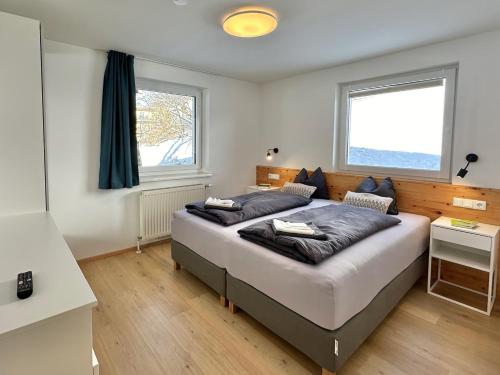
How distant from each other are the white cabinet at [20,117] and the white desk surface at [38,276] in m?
0.27

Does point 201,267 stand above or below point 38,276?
below

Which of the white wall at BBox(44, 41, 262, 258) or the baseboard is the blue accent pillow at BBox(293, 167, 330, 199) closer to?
the white wall at BBox(44, 41, 262, 258)

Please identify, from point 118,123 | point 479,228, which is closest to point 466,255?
point 479,228

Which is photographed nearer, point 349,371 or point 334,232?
point 349,371

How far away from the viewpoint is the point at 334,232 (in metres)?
2.08

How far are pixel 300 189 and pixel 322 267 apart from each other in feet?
7.03

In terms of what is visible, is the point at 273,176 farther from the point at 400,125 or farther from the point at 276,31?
the point at 276,31

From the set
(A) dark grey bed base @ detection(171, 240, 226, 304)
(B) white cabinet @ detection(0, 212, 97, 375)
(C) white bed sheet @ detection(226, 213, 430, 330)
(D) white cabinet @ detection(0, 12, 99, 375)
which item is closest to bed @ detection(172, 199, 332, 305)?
(A) dark grey bed base @ detection(171, 240, 226, 304)

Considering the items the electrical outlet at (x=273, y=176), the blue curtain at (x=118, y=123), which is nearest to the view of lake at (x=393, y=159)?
the electrical outlet at (x=273, y=176)

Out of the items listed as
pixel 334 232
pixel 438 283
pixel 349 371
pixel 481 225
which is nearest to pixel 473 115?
pixel 481 225

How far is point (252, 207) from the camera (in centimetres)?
283

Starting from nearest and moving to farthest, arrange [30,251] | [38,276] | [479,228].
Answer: [38,276] → [30,251] → [479,228]

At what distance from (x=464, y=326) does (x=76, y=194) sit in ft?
12.4

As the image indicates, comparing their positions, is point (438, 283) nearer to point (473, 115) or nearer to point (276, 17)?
point (473, 115)
